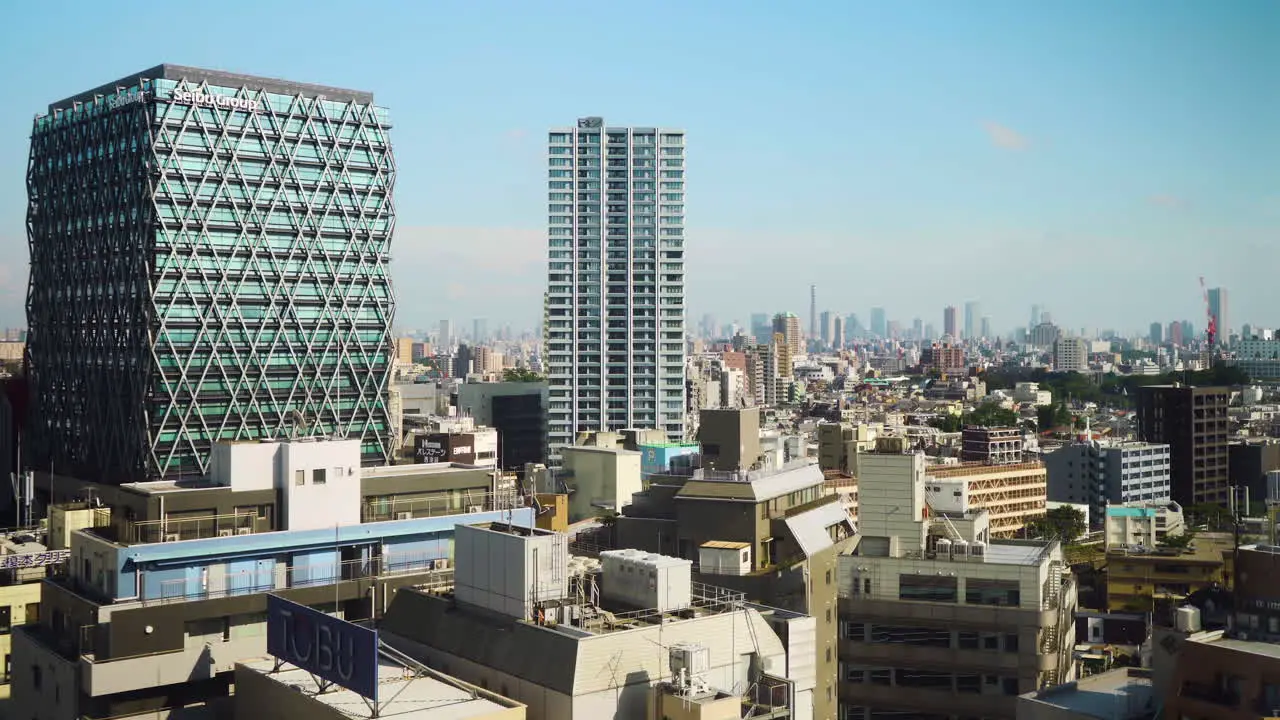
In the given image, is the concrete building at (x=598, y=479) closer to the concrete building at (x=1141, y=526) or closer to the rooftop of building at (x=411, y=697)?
the concrete building at (x=1141, y=526)

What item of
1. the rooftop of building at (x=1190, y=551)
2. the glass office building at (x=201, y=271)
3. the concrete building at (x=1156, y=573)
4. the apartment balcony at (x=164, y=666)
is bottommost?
the concrete building at (x=1156, y=573)

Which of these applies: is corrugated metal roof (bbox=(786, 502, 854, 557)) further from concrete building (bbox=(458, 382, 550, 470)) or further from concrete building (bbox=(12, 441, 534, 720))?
concrete building (bbox=(458, 382, 550, 470))

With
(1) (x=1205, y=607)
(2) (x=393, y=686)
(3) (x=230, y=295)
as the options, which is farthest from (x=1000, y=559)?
(3) (x=230, y=295)

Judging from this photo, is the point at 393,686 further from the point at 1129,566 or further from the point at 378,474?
the point at 1129,566

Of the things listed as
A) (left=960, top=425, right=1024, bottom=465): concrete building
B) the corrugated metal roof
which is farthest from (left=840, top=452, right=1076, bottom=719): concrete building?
(left=960, top=425, right=1024, bottom=465): concrete building

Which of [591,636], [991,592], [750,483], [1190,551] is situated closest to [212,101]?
[750,483]

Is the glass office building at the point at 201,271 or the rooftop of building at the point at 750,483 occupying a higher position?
the glass office building at the point at 201,271

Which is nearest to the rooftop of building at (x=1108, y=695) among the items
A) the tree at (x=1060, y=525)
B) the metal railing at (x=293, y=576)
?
the metal railing at (x=293, y=576)
